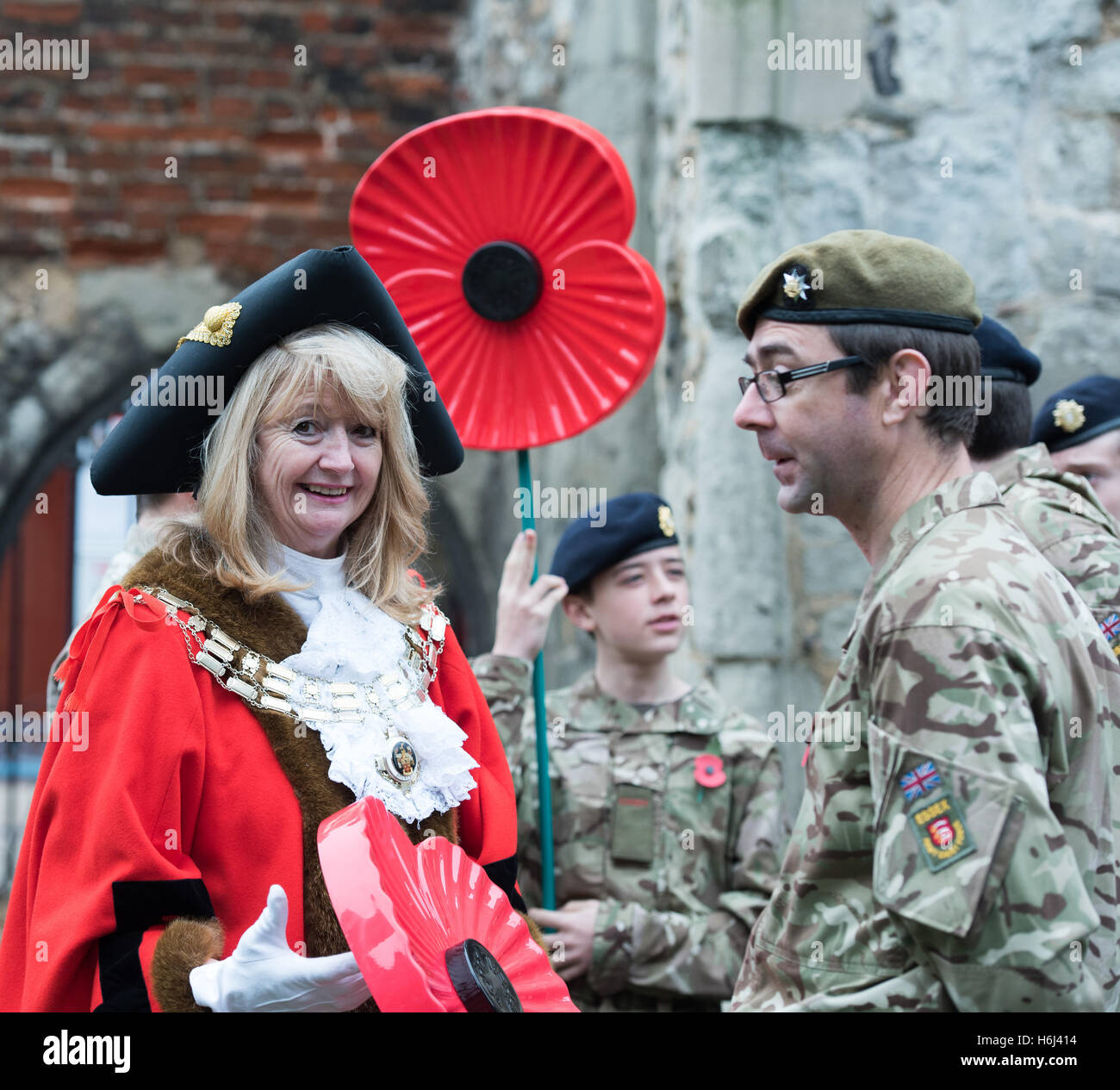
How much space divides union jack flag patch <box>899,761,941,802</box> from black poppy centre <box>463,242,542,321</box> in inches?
53.1

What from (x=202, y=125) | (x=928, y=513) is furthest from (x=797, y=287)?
(x=202, y=125)

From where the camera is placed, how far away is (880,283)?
1830mm

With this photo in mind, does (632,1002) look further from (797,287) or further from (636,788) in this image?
(797,287)

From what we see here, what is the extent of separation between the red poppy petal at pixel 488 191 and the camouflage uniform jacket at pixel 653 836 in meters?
0.87

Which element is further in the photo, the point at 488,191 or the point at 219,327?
the point at 488,191

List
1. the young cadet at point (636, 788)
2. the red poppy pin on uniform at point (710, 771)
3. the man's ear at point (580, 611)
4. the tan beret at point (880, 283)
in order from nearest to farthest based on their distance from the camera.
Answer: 1. the tan beret at point (880, 283)
2. the young cadet at point (636, 788)
3. the red poppy pin on uniform at point (710, 771)
4. the man's ear at point (580, 611)

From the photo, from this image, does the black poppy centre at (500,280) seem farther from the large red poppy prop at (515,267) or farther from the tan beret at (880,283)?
the tan beret at (880,283)

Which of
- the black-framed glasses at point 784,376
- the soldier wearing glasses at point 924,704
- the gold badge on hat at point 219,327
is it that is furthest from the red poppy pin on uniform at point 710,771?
the gold badge on hat at point 219,327

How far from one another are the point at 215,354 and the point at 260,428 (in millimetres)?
124

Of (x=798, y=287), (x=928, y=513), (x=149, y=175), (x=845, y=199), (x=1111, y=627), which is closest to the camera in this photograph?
(x=928, y=513)

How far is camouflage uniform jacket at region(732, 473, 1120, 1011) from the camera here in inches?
58.0

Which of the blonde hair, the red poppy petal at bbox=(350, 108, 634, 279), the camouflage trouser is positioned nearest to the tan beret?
the blonde hair

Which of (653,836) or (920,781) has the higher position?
(920,781)

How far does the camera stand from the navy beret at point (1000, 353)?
8.19ft
